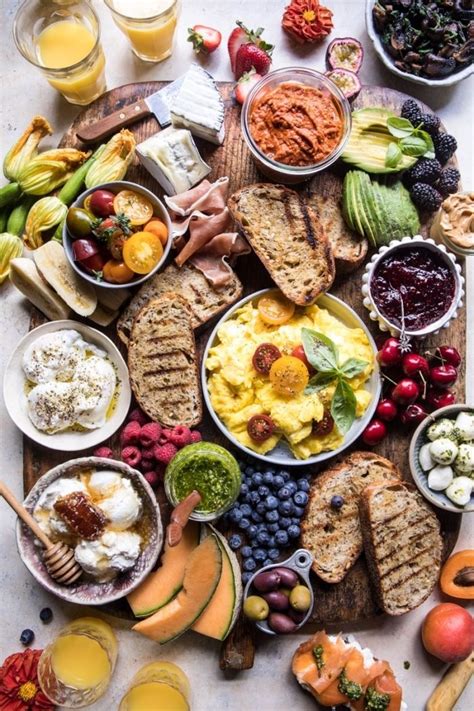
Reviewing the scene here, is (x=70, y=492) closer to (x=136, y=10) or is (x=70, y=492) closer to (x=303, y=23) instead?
(x=136, y=10)

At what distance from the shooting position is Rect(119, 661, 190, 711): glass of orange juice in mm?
3734

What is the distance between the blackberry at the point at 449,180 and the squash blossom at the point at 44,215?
207cm

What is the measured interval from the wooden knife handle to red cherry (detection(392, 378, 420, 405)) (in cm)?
204

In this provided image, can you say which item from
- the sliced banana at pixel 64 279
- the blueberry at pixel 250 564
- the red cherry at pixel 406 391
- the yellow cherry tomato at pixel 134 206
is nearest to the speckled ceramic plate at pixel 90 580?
the blueberry at pixel 250 564

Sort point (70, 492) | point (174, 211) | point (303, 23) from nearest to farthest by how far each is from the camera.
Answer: point (70, 492)
point (174, 211)
point (303, 23)

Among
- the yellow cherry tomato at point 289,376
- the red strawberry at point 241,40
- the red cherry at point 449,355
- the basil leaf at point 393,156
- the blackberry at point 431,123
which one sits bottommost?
the red cherry at point 449,355

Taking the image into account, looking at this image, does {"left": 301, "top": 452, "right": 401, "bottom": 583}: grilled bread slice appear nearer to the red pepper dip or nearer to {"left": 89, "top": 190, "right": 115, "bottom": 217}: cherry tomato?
the red pepper dip

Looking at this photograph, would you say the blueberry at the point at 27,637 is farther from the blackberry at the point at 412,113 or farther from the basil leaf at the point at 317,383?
the blackberry at the point at 412,113

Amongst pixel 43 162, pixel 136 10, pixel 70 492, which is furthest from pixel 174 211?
pixel 70 492

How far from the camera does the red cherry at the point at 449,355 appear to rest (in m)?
3.85

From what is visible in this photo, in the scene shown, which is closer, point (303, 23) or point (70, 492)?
point (70, 492)

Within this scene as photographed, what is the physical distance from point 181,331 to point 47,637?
74.0 inches

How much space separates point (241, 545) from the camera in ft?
12.5

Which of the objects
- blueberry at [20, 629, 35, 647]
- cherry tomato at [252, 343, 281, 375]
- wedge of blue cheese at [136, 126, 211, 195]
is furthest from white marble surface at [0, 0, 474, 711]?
cherry tomato at [252, 343, 281, 375]
